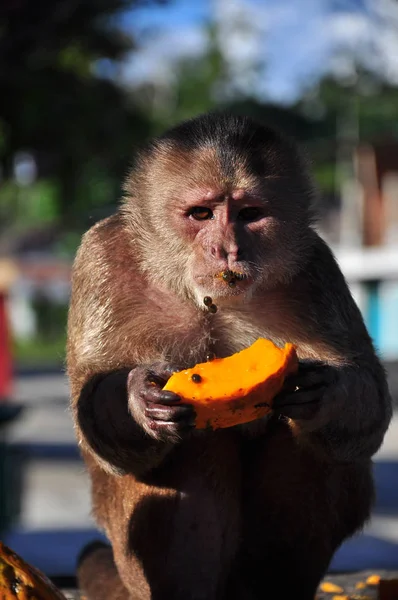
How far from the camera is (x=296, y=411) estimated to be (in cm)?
291

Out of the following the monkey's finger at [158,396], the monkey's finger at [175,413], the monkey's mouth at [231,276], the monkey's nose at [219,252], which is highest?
the monkey's nose at [219,252]

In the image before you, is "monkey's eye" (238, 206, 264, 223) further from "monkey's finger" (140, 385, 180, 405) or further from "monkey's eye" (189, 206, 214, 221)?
"monkey's finger" (140, 385, 180, 405)

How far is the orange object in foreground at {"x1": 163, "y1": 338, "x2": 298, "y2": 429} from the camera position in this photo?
2781 mm

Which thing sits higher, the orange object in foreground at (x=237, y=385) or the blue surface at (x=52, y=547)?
the orange object in foreground at (x=237, y=385)

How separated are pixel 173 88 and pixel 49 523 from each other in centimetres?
5368

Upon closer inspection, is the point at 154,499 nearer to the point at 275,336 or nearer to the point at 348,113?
the point at 275,336

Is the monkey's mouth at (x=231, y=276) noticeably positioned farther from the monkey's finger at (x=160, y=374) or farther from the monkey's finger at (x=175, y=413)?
the monkey's finger at (x=175, y=413)

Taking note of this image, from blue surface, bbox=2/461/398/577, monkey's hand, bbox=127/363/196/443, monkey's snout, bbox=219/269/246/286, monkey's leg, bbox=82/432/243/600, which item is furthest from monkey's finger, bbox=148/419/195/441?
blue surface, bbox=2/461/398/577

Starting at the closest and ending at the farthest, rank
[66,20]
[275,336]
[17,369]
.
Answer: [275,336] → [66,20] → [17,369]

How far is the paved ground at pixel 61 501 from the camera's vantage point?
209 inches

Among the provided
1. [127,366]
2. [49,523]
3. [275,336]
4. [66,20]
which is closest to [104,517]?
[127,366]

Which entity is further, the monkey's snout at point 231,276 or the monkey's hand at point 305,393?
the monkey's snout at point 231,276

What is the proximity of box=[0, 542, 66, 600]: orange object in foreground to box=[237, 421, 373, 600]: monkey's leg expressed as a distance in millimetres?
830

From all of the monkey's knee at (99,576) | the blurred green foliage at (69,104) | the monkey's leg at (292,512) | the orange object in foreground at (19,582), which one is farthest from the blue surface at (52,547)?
the orange object in foreground at (19,582)
